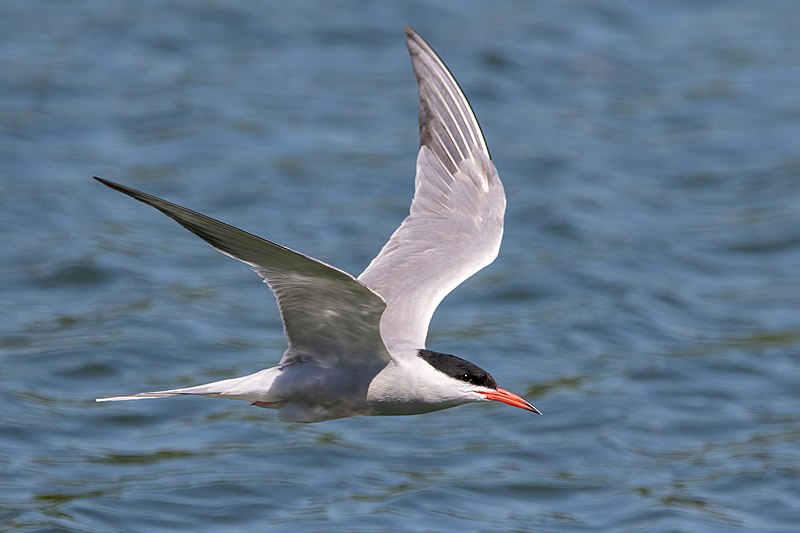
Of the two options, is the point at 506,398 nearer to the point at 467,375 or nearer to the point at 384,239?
the point at 467,375

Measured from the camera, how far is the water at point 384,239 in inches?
350

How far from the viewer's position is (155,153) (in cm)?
1283

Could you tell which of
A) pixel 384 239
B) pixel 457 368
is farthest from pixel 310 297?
pixel 384 239

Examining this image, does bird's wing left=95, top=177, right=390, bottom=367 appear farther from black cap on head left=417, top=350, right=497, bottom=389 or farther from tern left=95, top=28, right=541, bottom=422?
black cap on head left=417, top=350, right=497, bottom=389

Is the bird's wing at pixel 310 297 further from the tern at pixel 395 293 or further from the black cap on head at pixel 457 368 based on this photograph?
the black cap on head at pixel 457 368

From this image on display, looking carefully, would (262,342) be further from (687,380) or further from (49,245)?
(687,380)

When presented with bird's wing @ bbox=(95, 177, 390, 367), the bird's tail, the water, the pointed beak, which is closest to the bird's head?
the pointed beak

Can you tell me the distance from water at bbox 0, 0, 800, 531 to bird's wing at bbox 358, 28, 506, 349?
1.69 metres

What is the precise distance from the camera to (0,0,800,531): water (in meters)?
8.89

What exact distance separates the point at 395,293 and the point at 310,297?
1.04m

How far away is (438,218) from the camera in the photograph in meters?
7.78

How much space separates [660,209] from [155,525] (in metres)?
6.26

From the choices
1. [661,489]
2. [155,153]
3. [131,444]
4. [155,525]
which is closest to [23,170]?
[155,153]

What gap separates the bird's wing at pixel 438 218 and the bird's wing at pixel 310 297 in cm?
38
